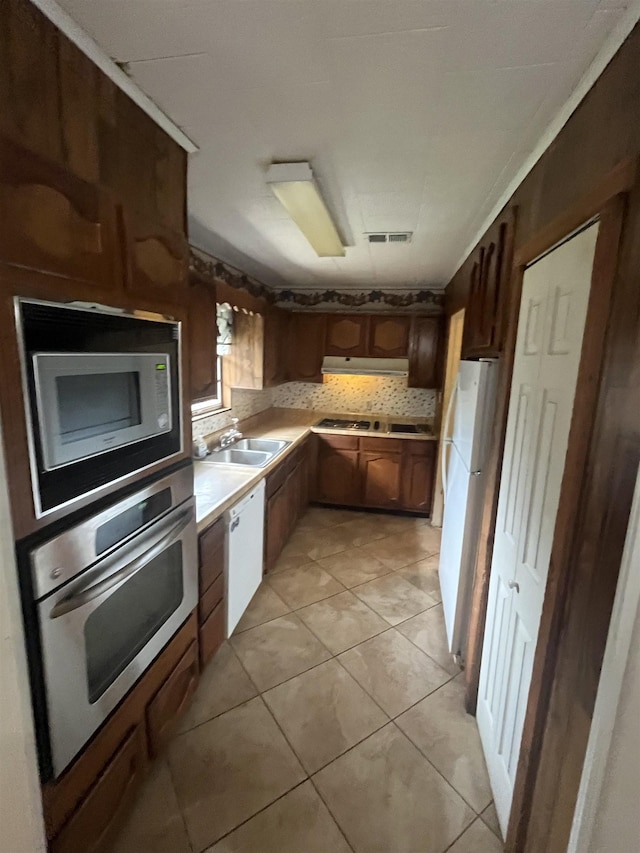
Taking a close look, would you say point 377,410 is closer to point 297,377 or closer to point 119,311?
point 297,377

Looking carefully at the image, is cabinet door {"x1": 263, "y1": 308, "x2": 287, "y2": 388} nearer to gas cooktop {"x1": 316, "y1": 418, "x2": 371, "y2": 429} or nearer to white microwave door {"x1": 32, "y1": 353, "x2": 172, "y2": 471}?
gas cooktop {"x1": 316, "y1": 418, "x2": 371, "y2": 429}

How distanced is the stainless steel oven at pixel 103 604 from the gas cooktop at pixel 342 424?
2623mm

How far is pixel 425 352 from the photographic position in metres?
3.90

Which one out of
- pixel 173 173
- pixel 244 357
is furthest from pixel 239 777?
pixel 244 357

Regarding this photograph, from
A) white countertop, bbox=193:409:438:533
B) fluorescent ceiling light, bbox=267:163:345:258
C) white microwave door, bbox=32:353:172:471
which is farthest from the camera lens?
white countertop, bbox=193:409:438:533

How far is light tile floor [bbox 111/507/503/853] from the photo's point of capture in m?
1.36

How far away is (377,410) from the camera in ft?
14.6

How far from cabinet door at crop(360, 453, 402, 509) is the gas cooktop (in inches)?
13.4

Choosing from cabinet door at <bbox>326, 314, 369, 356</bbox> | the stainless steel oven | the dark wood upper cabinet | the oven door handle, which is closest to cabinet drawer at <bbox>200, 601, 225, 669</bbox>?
the stainless steel oven

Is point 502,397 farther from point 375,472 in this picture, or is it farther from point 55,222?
point 375,472

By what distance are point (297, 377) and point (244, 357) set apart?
0.91m

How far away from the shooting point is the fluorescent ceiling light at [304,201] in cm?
153

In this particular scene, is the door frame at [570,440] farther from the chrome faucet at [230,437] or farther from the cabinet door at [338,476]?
the cabinet door at [338,476]

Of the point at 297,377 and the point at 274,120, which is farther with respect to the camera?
the point at 297,377
